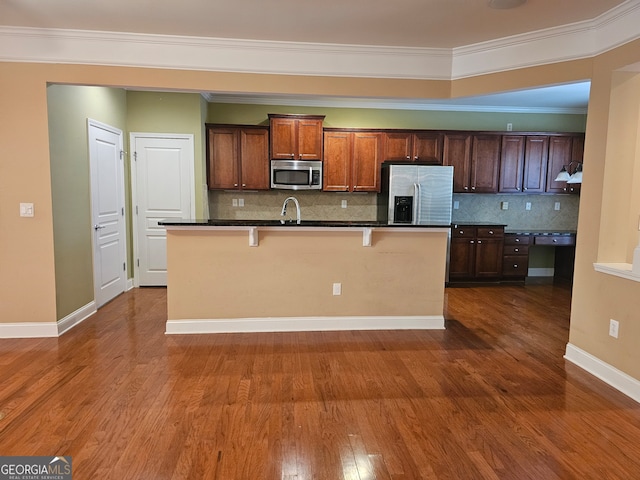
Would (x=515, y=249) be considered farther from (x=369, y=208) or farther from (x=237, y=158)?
(x=237, y=158)

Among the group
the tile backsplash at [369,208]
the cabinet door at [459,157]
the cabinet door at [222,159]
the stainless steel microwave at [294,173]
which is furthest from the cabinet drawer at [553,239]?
the cabinet door at [222,159]

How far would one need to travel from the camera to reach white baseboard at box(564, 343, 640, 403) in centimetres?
275

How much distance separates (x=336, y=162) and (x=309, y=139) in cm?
52

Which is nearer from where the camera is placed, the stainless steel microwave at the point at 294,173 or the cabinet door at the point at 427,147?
the stainless steel microwave at the point at 294,173

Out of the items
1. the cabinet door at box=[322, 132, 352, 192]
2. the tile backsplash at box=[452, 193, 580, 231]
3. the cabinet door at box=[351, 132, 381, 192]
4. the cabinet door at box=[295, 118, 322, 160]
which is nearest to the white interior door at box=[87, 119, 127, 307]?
the cabinet door at box=[295, 118, 322, 160]

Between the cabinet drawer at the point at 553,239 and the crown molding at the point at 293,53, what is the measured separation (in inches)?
131

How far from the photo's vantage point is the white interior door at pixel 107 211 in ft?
14.9

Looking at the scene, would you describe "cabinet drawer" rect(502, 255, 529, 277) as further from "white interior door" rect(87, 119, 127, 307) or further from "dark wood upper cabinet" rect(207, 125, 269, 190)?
"white interior door" rect(87, 119, 127, 307)

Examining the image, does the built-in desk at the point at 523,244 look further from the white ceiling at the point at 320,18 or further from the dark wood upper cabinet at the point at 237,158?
the dark wood upper cabinet at the point at 237,158

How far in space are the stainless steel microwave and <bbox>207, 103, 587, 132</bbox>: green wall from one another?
78 centimetres

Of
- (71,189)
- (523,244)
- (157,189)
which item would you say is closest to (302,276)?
(71,189)

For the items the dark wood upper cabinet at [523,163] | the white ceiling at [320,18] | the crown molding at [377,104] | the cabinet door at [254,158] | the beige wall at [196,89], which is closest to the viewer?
the white ceiling at [320,18]

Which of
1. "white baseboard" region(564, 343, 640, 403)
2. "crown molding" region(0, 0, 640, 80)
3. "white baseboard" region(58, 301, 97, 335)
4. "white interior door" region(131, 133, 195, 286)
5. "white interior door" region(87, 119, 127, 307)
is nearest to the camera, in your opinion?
"white baseboard" region(564, 343, 640, 403)

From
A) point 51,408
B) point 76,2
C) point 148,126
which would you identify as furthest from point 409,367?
point 148,126
